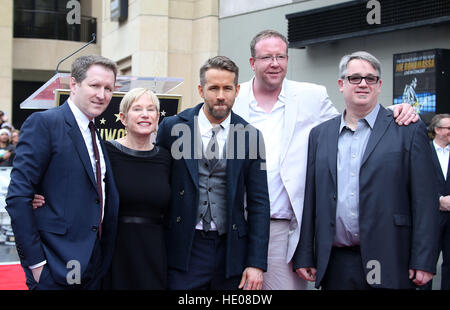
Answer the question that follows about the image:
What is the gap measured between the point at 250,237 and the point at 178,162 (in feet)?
2.09

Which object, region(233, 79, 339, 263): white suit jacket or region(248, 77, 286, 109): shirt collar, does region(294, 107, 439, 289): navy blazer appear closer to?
region(233, 79, 339, 263): white suit jacket

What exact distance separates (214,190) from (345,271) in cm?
99

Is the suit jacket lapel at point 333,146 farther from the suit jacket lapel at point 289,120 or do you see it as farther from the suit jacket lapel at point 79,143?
the suit jacket lapel at point 79,143

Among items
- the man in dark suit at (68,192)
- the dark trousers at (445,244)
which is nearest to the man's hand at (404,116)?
the man in dark suit at (68,192)

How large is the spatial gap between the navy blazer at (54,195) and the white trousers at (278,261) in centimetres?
127

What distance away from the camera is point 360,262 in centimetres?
382

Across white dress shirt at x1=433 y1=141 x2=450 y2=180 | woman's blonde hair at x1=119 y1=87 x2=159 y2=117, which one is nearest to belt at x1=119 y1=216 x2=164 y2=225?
woman's blonde hair at x1=119 y1=87 x2=159 y2=117

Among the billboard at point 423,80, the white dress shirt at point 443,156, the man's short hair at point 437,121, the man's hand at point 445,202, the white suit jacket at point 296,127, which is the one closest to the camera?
the white suit jacket at point 296,127

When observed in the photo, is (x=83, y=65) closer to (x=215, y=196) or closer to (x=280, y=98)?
(x=215, y=196)

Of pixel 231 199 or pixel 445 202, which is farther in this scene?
pixel 445 202

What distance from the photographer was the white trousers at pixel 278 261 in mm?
4207

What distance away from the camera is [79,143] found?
335 cm

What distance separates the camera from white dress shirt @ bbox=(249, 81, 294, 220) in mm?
4215

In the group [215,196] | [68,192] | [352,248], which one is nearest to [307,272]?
[352,248]
